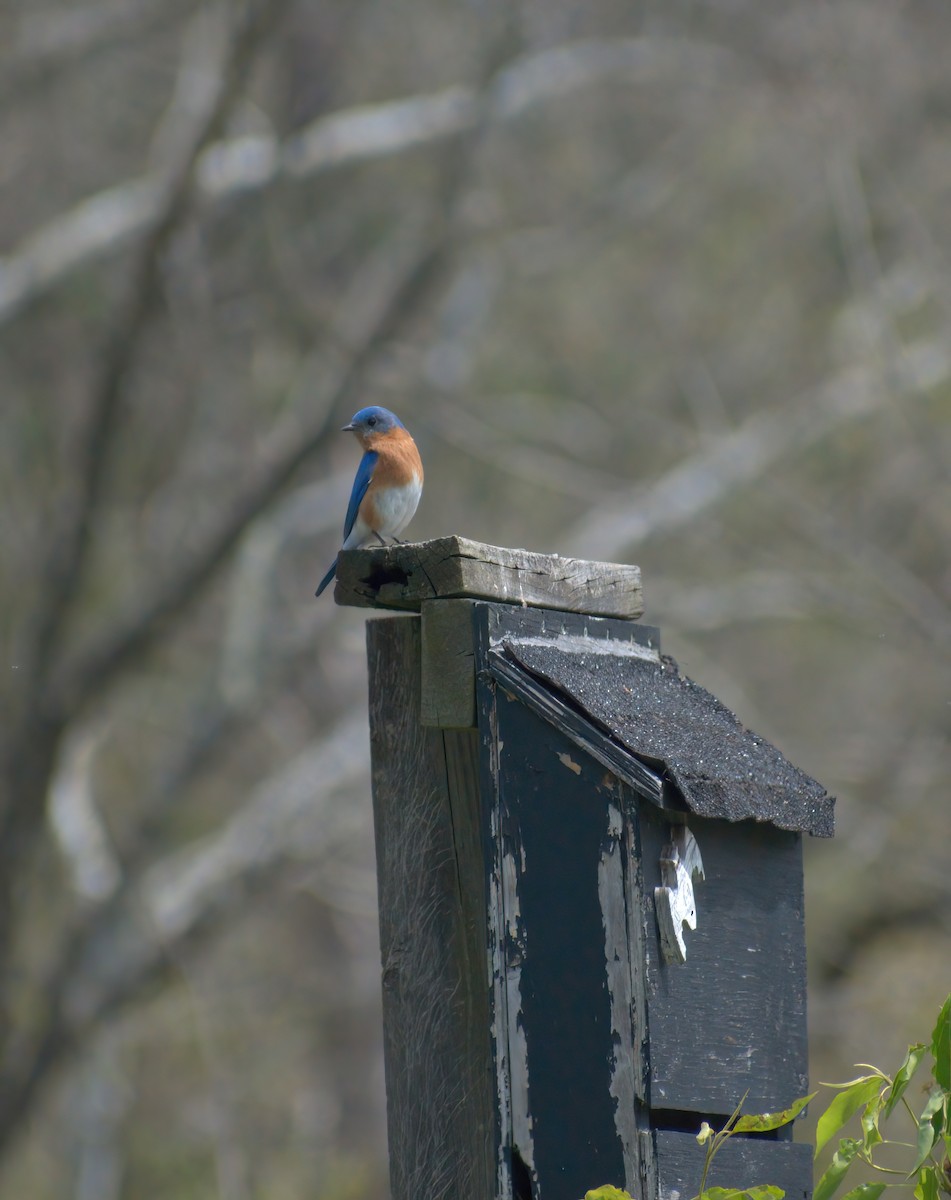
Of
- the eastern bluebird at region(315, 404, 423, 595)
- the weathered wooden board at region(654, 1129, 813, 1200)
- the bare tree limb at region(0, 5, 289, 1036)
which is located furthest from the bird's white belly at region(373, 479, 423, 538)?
the bare tree limb at region(0, 5, 289, 1036)

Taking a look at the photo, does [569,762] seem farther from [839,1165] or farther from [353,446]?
[353,446]

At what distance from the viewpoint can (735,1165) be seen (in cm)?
227

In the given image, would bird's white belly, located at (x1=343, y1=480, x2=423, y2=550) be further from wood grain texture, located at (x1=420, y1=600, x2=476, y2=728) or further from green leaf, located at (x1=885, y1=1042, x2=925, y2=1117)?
green leaf, located at (x1=885, y1=1042, x2=925, y2=1117)

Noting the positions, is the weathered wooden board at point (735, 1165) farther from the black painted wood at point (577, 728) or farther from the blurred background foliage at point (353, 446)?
the blurred background foliage at point (353, 446)

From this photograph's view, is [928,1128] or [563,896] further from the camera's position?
[563,896]

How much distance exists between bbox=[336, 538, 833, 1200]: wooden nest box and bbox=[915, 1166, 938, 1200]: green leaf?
404 mm

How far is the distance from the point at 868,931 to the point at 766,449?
335cm

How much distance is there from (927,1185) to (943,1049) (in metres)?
0.15

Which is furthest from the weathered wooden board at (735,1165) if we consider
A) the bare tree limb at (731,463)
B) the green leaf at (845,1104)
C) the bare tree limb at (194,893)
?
the bare tree limb at (731,463)

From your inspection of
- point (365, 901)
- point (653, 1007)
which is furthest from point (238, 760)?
point (653, 1007)

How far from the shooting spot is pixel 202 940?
924 cm

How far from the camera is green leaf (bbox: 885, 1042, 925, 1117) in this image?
175cm

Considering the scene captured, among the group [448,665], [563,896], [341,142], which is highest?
[341,142]

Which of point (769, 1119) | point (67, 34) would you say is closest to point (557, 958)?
point (769, 1119)
